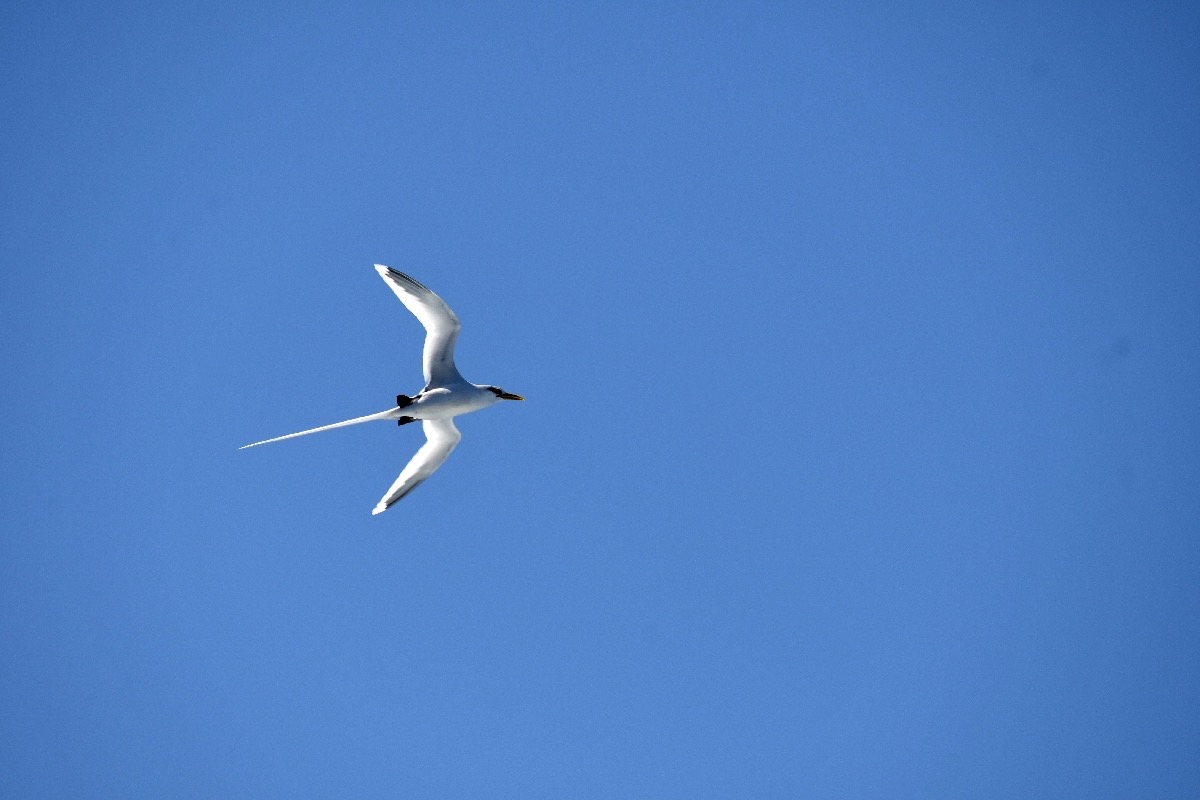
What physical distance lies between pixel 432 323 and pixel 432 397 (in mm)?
1504

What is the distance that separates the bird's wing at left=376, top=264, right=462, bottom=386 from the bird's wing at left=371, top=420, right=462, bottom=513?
1.61 m

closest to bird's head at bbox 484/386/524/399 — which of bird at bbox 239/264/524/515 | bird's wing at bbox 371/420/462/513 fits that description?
bird at bbox 239/264/524/515

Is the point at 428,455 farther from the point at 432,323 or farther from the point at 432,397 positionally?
the point at 432,323

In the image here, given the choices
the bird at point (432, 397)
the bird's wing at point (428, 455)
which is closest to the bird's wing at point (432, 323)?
the bird at point (432, 397)

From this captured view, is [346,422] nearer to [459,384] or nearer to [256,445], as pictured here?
[256,445]

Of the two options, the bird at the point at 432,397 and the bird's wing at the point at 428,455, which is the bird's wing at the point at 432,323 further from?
the bird's wing at the point at 428,455

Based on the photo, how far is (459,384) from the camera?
58.0ft

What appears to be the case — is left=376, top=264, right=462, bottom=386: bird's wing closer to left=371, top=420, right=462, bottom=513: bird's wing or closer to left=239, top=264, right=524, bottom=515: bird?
left=239, top=264, right=524, bottom=515: bird

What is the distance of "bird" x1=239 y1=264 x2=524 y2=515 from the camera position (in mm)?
16722

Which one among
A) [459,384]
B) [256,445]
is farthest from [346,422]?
[459,384]

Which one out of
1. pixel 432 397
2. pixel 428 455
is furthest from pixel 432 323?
pixel 428 455

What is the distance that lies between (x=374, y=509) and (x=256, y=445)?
4.31 m

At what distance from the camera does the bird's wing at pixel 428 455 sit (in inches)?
744

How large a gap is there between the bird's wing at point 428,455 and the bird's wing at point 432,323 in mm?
1611
